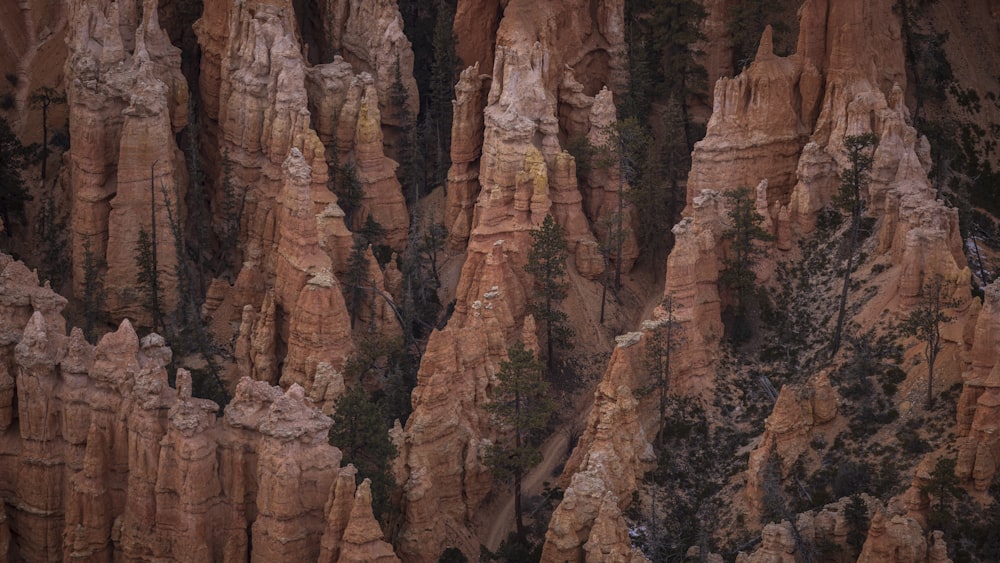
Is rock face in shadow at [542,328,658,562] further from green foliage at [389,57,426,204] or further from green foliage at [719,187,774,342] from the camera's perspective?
green foliage at [389,57,426,204]

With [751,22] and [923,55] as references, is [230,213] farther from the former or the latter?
[923,55]

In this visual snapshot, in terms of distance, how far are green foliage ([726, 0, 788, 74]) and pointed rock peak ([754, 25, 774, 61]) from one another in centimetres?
425

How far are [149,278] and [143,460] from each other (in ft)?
52.7

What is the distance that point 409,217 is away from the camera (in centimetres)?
11281

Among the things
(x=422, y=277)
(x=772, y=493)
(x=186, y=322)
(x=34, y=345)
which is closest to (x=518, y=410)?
(x=772, y=493)

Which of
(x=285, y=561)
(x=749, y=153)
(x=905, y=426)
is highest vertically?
(x=749, y=153)

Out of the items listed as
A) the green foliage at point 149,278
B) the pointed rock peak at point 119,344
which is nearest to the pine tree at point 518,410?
the pointed rock peak at point 119,344

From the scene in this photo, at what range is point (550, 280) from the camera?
105438mm

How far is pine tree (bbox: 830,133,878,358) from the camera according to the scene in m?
102

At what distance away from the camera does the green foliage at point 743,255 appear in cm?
10256

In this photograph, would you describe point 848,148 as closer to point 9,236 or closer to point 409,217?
point 409,217

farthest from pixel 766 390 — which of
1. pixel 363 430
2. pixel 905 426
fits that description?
pixel 363 430

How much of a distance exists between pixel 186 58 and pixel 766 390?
113ft

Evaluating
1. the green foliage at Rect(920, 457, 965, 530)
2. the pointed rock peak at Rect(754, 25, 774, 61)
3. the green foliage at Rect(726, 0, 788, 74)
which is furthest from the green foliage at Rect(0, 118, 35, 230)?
the green foliage at Rect(920, 457, 965, 530)
